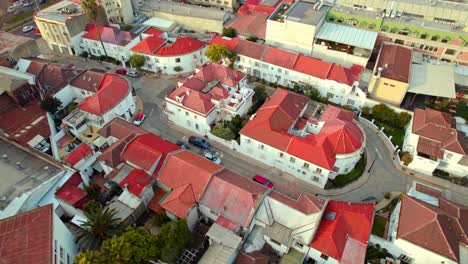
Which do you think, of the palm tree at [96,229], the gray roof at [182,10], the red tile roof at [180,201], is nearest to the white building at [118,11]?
the gray roof at [182,10]

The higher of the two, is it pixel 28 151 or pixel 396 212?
pixel 28 151

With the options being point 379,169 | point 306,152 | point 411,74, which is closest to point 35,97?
point 306,152

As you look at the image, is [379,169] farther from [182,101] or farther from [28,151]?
[28,151]

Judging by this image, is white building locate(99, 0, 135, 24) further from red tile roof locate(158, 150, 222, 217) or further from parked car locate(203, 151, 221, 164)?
red tile roof locate(158, 150, 222, 217)

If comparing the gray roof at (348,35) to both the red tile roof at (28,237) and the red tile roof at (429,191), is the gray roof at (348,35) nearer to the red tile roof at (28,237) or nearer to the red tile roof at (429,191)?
the red tile roof at (429,191)

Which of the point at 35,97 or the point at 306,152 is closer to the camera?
the point at 306,152

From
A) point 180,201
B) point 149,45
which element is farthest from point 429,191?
point 149,45
